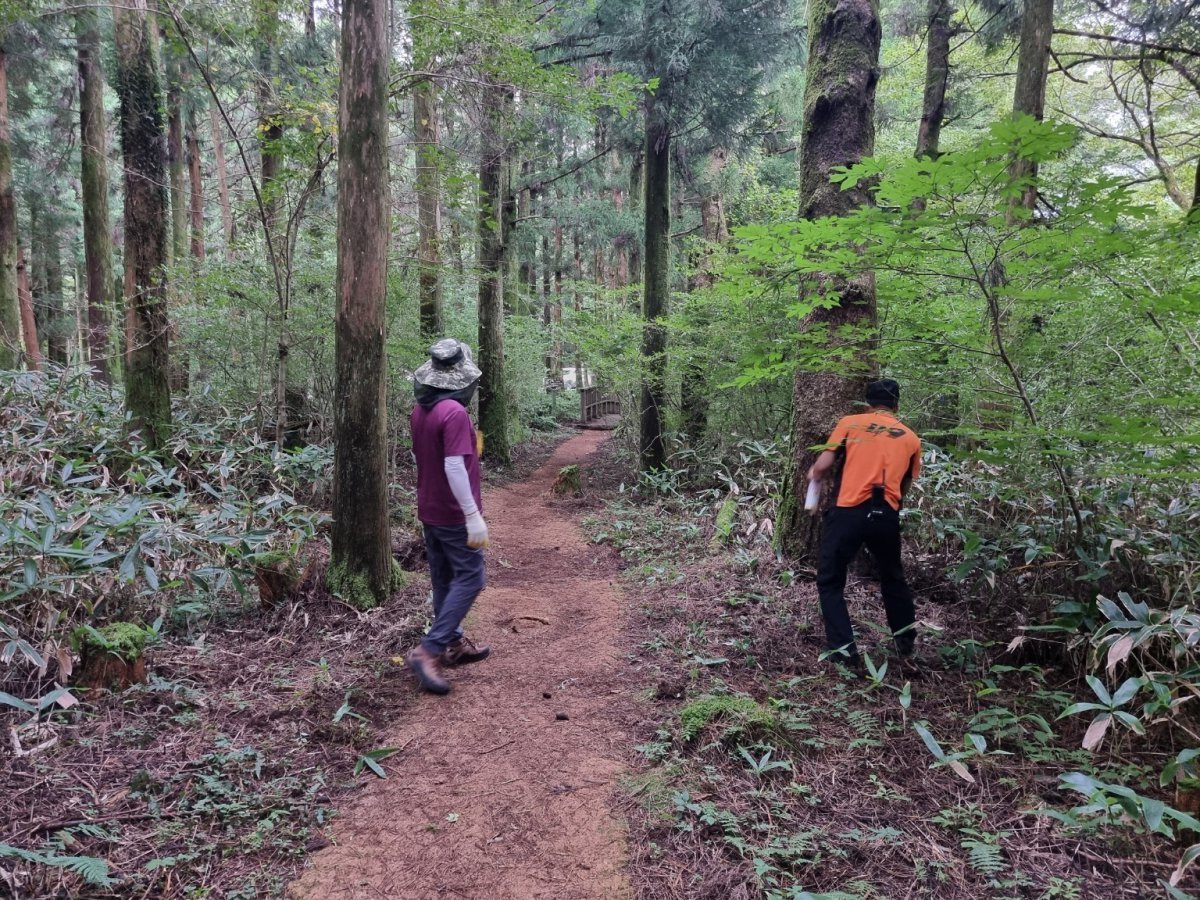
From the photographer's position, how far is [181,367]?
982 centimetres

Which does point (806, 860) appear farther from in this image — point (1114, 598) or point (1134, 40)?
point (1134, 40)

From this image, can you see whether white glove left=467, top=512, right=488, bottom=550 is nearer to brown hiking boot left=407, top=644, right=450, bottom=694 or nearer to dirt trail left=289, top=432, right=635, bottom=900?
brown hiking boot left=407, top=644, right=450, bottom=694

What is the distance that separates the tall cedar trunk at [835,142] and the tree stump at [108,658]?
4.81 meters

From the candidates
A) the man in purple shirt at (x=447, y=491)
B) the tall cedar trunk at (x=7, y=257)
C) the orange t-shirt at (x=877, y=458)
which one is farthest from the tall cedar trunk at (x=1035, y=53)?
the tall cedar trunk at (x=7, y=257)

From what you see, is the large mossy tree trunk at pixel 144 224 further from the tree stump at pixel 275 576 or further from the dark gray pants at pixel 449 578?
the dark gray pants at pixel 449 578

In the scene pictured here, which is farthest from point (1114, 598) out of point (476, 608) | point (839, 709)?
point (476, 608)

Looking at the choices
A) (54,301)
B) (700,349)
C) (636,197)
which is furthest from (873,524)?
(54,301)

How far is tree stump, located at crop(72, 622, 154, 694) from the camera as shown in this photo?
Answer: 3.31m

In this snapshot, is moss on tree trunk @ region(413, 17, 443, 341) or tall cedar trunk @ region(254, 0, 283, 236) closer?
tall cedar trunk @ region(254, 0, 283, 236)

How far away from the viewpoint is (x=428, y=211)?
29.5ft

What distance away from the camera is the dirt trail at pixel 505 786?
2.28 m

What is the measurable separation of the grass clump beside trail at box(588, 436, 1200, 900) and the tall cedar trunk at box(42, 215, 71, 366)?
913 inches

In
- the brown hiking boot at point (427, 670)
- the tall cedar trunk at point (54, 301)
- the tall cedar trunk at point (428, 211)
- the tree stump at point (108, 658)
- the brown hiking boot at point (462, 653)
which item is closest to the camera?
the tree stump at point (108, 658)

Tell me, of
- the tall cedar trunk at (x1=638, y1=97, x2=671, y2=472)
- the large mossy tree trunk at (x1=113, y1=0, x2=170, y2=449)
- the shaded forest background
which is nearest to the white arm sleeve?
the shaded forest background
